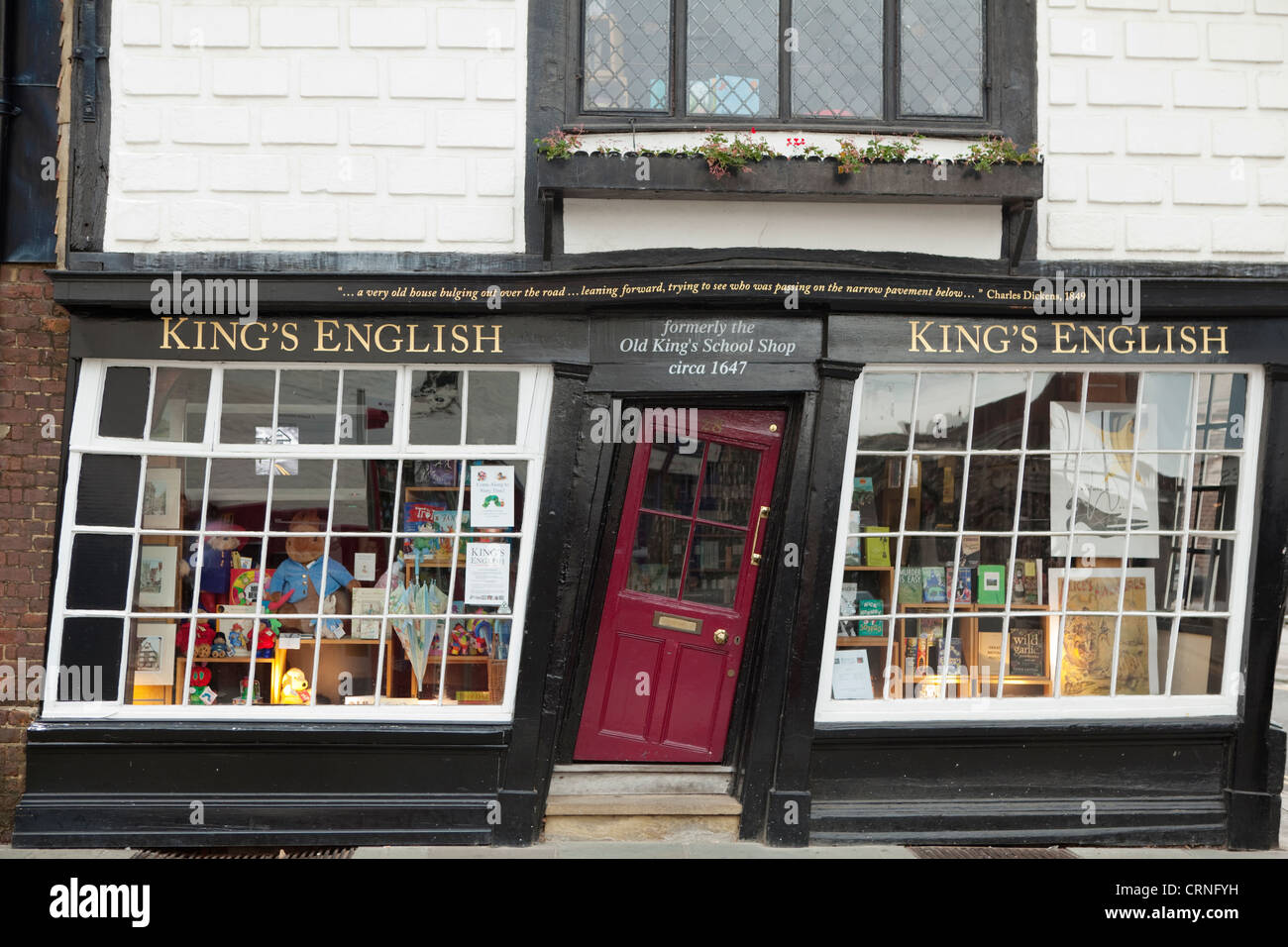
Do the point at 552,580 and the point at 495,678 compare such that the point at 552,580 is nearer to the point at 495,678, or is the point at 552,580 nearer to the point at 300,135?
the point at 495,678

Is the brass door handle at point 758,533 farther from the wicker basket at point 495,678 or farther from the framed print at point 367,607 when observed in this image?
the framed print at point 367,607

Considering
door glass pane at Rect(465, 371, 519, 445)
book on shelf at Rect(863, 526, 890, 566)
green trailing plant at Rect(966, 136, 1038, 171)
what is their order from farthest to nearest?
1. book on shelf at Rect(863, 526, 890, 566)
2. door glass pane at Rect(465, 371, 519, 445)
3. green trailing plant at Rect(966, 136, 1038, 171)

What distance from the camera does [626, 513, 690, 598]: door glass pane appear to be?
665 cm

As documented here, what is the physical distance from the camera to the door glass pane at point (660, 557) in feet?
21.8

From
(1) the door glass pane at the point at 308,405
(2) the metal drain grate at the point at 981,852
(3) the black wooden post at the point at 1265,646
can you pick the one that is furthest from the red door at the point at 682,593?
(3) the black wooden post at the point at 1265,646

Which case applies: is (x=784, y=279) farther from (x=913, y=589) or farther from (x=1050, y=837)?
(x=1050, y=837)

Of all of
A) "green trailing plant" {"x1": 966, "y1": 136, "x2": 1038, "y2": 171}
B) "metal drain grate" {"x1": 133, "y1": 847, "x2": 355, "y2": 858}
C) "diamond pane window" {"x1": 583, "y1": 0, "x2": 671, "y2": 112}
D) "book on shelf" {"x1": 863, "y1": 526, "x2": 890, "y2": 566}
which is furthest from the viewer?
"book on shelf" {"x1": 863, "y1": 526, "x2": 890, "y2": 566}

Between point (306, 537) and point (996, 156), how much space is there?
4.94 m

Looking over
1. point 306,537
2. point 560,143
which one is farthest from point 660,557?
point 560,143

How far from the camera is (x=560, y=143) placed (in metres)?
6.07

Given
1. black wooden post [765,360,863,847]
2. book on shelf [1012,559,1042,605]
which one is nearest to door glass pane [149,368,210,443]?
black wooden post [765,360,863,847]

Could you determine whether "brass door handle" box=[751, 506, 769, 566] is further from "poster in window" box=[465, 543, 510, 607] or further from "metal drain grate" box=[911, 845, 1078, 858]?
"metal drain grate" box=[911, 845, 1078, 858]

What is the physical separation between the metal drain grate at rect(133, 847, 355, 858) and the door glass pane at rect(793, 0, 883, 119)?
18.1ft

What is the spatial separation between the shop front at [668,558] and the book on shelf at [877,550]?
0.02m
